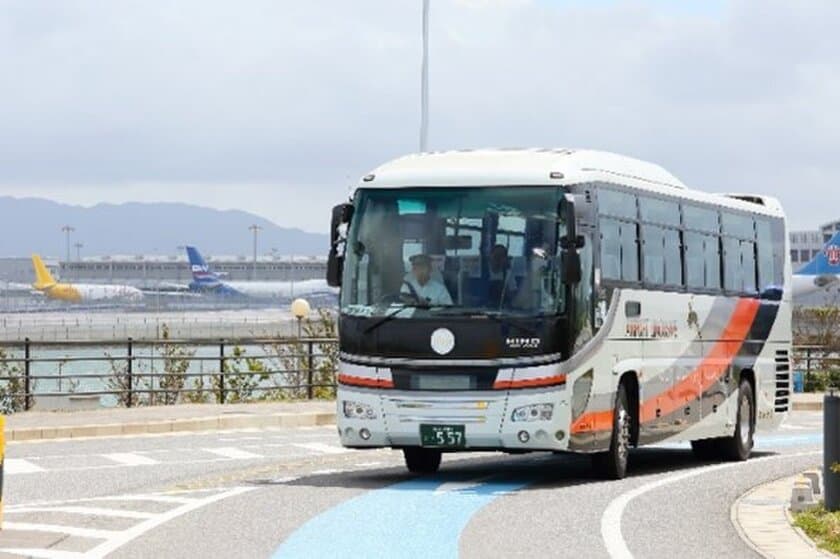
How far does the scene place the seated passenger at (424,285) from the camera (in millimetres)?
22422

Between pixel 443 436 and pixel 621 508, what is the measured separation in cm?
304

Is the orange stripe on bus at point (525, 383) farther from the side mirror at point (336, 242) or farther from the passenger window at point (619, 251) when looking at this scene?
the side mirror at point (336, 242)

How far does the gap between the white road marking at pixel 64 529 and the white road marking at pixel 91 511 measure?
101 centimetres

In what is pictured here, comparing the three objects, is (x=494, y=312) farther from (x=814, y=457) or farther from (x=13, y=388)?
(x=13, y=388)

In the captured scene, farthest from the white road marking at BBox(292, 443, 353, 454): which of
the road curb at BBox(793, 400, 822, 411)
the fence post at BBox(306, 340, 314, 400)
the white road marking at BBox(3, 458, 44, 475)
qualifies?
the road curb at BBox(793, 400, 822, 411)

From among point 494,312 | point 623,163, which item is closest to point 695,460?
point 623,163

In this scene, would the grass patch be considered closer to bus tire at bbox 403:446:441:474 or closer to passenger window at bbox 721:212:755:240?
bus tire at bbox 403:446:441:474

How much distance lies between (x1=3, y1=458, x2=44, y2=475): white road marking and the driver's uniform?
4958 millimetres

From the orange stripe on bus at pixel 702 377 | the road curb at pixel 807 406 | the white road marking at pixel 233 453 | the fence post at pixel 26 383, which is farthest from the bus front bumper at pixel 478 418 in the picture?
the road curb at pixel 807 406

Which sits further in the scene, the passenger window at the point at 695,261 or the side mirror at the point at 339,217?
the passenger window at the point at 695,261

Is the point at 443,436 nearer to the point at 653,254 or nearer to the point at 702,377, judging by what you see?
the point at 653,254

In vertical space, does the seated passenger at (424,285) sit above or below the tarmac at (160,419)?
above

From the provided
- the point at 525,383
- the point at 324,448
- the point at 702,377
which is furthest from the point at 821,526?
the point at 324,448

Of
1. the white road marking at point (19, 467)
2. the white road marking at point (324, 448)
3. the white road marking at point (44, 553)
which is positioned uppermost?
the white road marking at point (44, 553)
